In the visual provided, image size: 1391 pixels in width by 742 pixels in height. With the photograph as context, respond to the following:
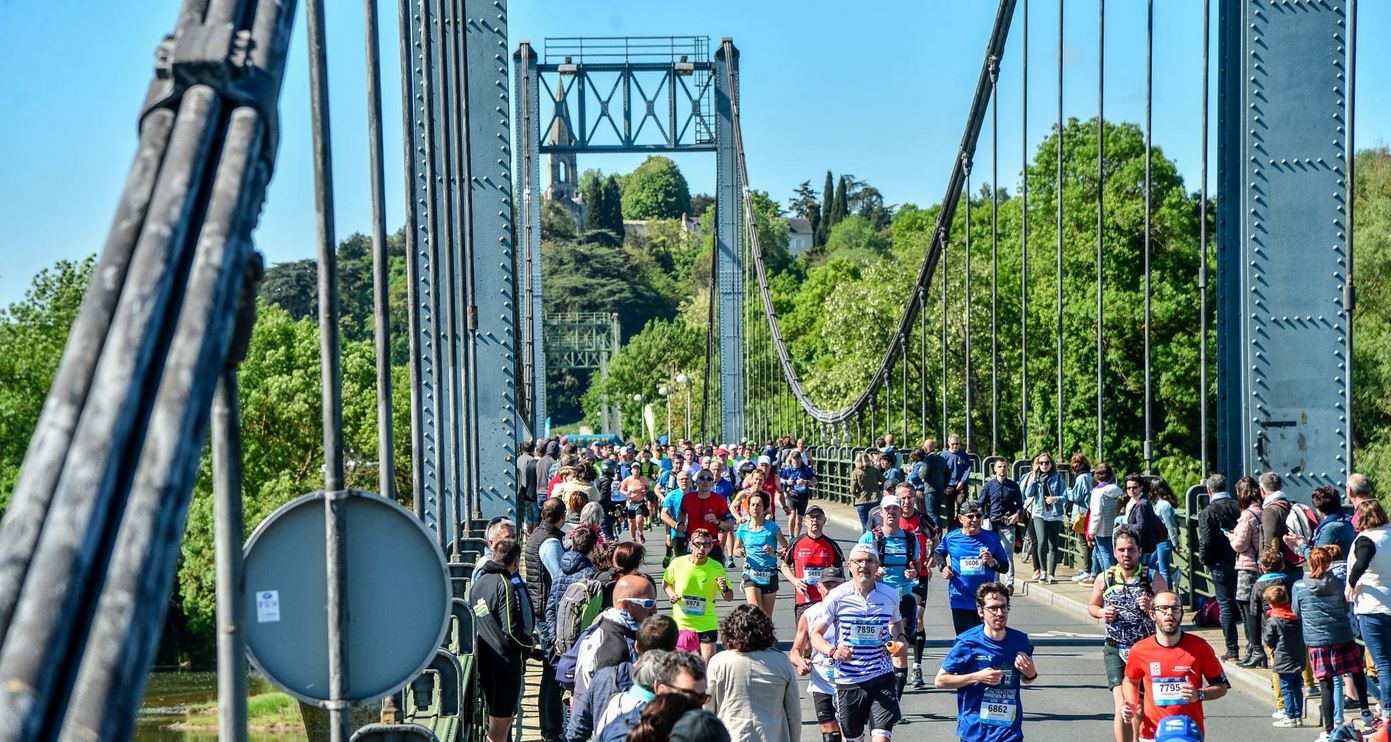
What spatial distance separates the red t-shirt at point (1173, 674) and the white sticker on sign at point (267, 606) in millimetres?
5570

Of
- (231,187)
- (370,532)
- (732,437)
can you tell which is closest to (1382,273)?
(732,437)

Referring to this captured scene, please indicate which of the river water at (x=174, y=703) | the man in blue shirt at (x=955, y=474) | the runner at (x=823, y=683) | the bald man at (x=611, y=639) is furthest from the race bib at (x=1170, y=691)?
the river water at (x=174, y=703)

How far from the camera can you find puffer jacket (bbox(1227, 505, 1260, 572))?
1344 cm

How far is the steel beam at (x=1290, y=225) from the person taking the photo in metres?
13.0

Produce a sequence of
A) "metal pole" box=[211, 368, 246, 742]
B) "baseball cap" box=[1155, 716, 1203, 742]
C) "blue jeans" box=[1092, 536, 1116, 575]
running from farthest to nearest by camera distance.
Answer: "blue jeans" box=[1092, 536, 1116, 575], "baseball cap" box=[1155, 716, 1203, 742], "metal pole" box=[211, 368, 246, 742]

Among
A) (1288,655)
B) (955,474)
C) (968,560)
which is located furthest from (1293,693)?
(955,474)

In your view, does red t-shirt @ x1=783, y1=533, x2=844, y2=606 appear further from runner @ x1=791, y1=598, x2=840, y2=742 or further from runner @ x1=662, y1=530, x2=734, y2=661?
runner @ x1=791, y1=598, x2=840, y2=742

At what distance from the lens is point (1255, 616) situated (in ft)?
46.3

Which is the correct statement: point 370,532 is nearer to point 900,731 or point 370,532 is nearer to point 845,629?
point 845,629

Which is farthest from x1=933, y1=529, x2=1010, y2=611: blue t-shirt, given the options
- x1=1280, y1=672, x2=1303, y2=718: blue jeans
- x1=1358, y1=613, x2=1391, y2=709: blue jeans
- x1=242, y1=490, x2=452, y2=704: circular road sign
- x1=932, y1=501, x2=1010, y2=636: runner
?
x1=242, y1=490, x2=452, y2=704: circular road sign

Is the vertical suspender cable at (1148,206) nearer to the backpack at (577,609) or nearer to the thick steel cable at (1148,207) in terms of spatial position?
the thick steel cable at (1148,207)

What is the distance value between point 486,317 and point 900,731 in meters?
4.88

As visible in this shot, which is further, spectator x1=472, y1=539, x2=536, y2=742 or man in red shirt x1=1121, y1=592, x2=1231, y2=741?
spectator x1=472, y1=539, x2=536, y2=742

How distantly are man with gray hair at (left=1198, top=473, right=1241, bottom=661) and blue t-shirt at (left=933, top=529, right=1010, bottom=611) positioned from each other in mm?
2239
